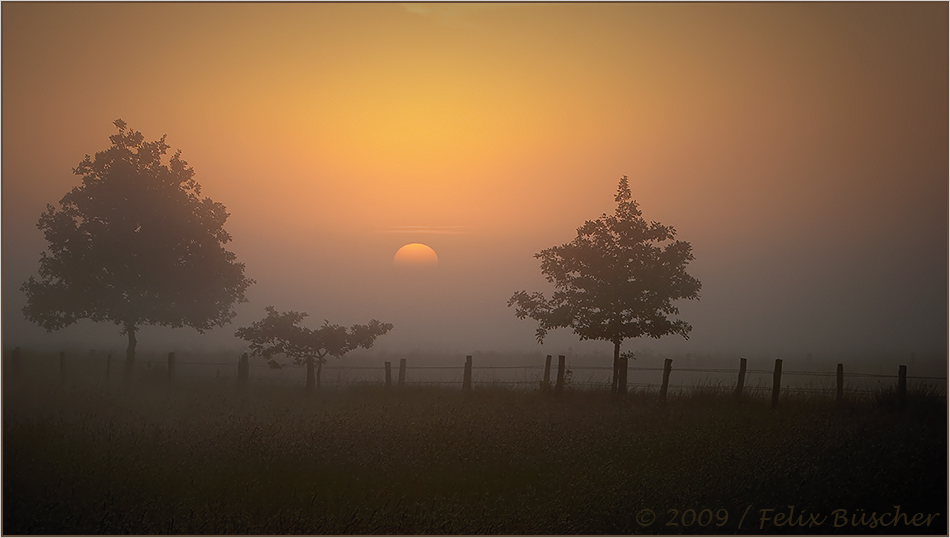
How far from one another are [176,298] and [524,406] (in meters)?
16.6

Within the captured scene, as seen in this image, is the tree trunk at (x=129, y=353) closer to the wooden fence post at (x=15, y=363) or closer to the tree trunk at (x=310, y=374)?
the wooden fence post at (x=15, y=363)

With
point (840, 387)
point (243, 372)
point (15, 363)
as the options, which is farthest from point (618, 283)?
point (15, 363)

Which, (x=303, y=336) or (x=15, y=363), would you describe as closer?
(x=303, y=336)

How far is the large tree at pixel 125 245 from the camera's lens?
84.5 feet

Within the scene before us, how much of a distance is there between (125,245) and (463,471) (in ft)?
65.9

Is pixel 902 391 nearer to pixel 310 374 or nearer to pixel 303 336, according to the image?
pixel 303 336

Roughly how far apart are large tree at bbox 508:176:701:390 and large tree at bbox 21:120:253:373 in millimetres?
14762

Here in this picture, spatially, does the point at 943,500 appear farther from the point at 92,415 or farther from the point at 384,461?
the point at 92,415

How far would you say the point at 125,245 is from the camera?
25875 mm

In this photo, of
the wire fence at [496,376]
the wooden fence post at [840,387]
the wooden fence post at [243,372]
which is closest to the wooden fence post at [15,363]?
the wire fence at [496,376]

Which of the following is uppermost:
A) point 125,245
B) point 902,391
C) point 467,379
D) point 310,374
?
point 125,245

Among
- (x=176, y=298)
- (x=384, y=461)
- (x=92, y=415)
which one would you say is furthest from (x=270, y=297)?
(x=384, y=461)

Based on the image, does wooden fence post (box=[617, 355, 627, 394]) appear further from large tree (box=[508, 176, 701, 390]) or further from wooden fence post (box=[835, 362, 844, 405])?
wooden fence post (box=[835, 362, 844, 405])

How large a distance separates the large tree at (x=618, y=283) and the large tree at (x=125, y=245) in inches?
581
